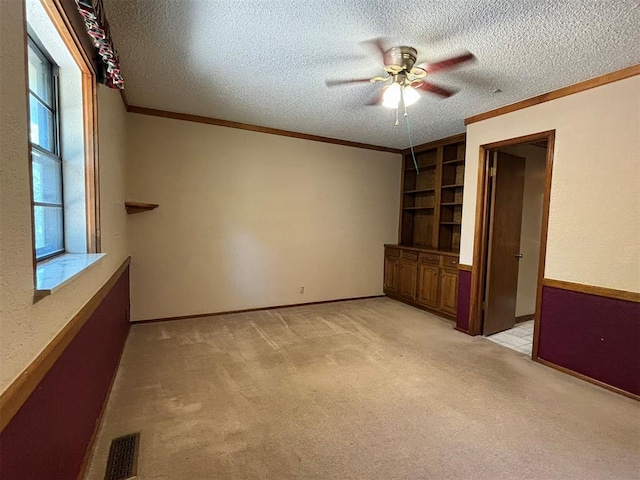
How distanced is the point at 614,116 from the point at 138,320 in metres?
4.99

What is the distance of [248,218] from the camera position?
4.30m

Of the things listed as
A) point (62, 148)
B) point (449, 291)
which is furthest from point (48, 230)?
point (449, 291)

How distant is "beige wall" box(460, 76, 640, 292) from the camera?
243cm

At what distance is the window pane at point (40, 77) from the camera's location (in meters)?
1.54

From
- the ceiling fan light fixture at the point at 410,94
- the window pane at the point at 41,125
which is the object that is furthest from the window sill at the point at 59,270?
the ceiling fan light fixture at the point at 410,94

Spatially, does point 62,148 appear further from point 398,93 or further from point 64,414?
point 398,93

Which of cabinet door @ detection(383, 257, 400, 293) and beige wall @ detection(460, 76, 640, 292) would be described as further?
cabinet door @ detection(383, 257, 400, 293)

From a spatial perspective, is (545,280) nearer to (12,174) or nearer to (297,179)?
(297,179)

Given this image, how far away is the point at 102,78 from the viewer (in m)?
1.97

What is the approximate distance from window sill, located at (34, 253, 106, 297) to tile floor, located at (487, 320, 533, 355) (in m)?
3.76

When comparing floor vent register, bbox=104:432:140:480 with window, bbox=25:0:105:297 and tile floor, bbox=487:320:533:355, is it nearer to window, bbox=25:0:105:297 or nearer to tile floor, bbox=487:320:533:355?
window, bbox=25:0:105:297

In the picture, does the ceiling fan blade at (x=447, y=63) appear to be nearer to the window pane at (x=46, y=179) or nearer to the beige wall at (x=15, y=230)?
the beige wall at (x=15, y=230)

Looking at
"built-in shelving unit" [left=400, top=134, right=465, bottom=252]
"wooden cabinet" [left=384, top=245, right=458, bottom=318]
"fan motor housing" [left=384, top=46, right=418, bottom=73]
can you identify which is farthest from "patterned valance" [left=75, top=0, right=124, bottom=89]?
"built-in shelving unit" [left=400, top=134, right=465, bottom=252]

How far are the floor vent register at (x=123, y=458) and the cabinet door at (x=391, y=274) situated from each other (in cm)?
404
